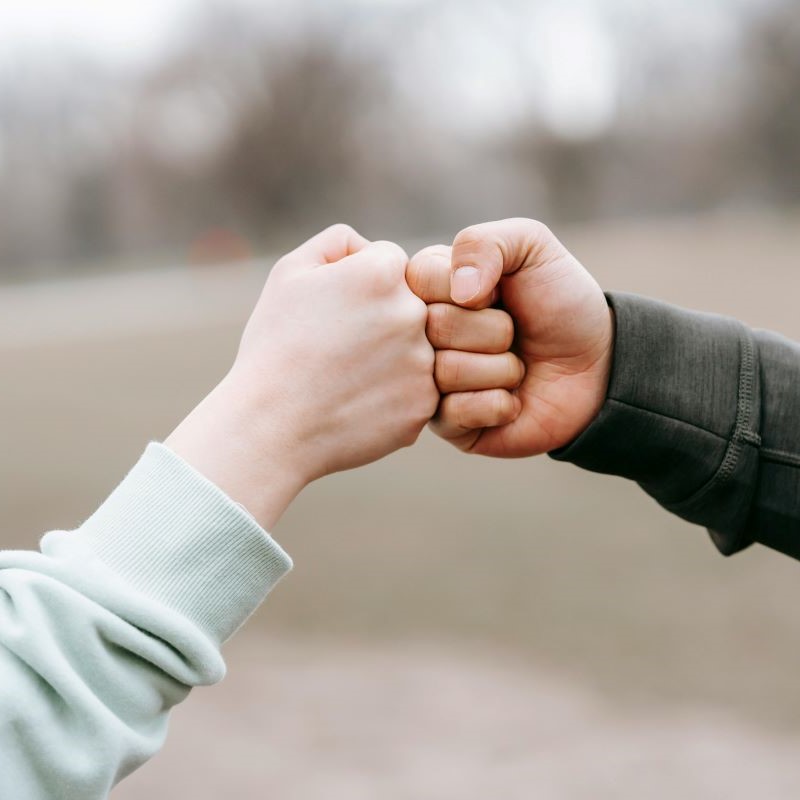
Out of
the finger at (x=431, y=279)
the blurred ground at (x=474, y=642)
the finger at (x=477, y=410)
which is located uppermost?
the finger at (x=431, y=279)

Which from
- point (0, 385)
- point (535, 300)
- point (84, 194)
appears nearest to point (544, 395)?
point (535, 300)

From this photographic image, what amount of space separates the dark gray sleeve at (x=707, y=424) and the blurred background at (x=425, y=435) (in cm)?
194

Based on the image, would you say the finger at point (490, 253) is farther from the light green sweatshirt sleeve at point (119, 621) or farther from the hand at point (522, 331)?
the light green sweatshirt sleeve at point (119, 621)

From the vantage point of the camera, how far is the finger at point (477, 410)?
175cm

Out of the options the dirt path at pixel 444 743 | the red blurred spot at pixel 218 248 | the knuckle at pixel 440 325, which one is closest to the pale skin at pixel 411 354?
the knuckle at pixel 440 325

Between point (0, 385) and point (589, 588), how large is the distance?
618 centimetres

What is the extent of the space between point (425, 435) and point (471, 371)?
18.7ft

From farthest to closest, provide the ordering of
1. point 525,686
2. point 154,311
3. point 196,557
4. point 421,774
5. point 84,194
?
point 84,194, point 154,311, point 525,686, point 421,774, point 196,557

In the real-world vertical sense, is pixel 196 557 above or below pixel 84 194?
above

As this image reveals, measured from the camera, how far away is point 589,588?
4875mm

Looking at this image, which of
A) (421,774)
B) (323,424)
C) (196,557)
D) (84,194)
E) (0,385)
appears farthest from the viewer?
(84,194)

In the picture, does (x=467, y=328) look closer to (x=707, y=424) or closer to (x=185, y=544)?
(x=707, y=424)

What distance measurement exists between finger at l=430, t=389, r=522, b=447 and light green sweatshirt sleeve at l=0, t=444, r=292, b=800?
60cm

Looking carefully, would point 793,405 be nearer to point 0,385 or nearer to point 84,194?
point 0,385
